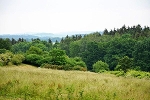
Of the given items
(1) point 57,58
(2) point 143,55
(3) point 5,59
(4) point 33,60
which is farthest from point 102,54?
(3) point 5,59

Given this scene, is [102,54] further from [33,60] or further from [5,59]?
[5,59]

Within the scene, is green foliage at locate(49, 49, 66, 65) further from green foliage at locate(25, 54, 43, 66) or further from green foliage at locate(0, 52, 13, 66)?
green foliage at locate(0, 52, 13, 66)

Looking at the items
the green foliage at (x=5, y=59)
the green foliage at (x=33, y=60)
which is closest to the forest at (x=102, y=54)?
the green foliage at (x=33, y=60)

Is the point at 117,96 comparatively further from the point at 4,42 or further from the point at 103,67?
the point at 4,42

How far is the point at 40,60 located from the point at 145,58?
4155 cm

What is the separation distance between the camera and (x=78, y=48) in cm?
10544

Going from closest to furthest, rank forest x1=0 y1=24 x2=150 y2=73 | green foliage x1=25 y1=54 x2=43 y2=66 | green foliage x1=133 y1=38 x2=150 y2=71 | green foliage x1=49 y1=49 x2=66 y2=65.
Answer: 1. green foliage x1=25 y1=54 x2=43 y2=66
2. green foliage x1=49 y1=49 x2=66 y2=65
3. forest x1=0 y1=24 x2=150 y2=73
4. green foliage x1=133 y1=38 x2=150 y2=71

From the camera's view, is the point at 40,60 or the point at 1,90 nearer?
the point at 1,90

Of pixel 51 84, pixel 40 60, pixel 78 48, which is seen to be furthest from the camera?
pixel 78 48

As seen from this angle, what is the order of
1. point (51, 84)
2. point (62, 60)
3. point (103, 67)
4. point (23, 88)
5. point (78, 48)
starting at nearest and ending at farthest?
point (23, 88) < point (51, 84) < point (62, 60) < point (103, 67) < point (78, 48)

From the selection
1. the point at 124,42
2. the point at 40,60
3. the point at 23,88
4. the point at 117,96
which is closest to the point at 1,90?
the point at 23,88

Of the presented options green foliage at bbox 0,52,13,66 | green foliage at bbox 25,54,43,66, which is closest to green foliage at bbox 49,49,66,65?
green foliage at bbox 25,54,43,66

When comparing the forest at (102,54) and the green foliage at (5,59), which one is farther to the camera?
the forest at (102,54)

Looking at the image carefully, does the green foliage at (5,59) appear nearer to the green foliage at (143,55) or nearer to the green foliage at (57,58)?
the green foliage at (57,58)
